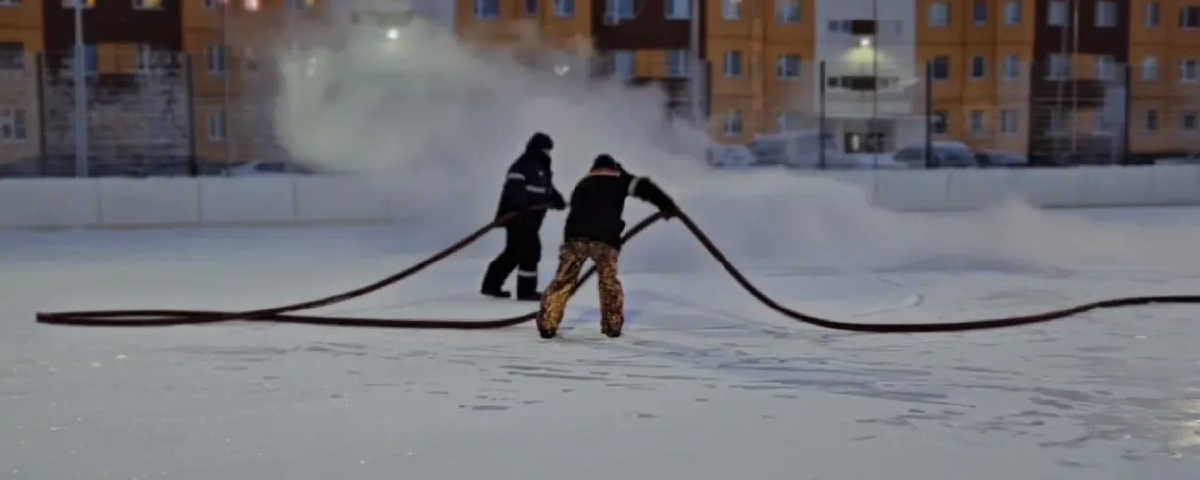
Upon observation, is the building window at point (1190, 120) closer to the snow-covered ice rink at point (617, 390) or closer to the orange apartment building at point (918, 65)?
the orange apartment building at point (918, 65)

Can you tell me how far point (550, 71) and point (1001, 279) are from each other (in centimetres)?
1194

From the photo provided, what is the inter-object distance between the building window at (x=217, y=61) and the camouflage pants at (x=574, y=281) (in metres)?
13.7

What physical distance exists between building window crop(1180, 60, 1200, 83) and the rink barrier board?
138 inches

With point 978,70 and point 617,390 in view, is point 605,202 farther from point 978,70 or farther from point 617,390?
point 978,70

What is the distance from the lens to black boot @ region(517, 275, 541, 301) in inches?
428

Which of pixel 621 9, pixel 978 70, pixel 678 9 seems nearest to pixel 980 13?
pixel 978 70

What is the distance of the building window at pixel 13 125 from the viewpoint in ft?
64.6

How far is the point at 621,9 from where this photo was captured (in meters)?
30.3

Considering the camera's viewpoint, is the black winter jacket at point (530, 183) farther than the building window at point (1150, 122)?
No

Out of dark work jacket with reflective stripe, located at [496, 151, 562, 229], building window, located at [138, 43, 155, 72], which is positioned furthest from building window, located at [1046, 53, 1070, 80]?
building window, located at [138, 43, 155, 72]

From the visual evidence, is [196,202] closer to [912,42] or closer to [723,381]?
[723,381]

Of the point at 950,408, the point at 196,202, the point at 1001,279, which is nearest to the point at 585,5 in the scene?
the point at 196,202

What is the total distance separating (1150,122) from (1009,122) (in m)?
2.68

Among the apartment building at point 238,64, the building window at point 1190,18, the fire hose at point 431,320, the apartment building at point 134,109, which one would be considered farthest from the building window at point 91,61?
the building window at point 1190,18
